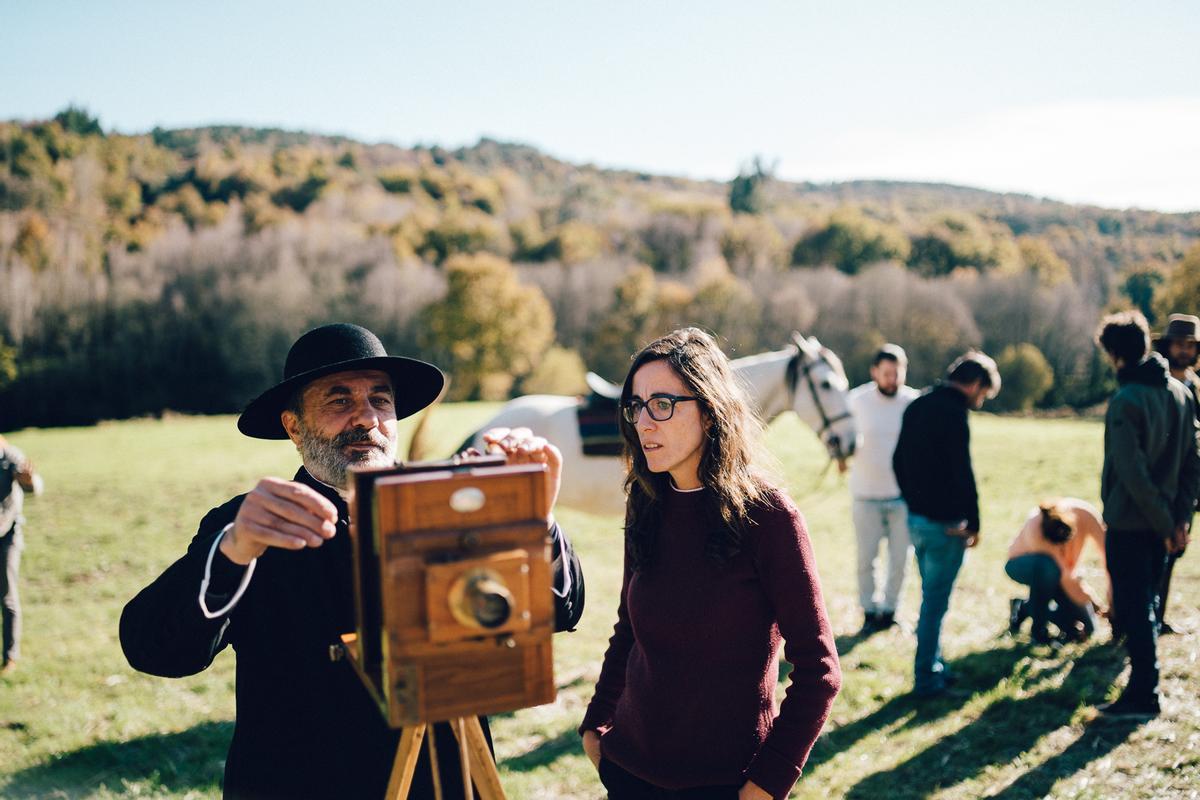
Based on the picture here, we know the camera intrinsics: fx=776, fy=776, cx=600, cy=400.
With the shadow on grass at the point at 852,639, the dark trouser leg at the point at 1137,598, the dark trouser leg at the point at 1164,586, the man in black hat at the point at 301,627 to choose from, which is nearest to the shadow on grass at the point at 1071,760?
the dark trouser leg at the point at 1137,598

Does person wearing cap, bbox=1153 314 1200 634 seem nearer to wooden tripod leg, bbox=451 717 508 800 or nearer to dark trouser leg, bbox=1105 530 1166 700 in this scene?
dark trouser leg, bbox=1105 530 1166 700

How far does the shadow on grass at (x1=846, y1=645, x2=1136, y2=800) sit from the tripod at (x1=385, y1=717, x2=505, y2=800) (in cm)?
308

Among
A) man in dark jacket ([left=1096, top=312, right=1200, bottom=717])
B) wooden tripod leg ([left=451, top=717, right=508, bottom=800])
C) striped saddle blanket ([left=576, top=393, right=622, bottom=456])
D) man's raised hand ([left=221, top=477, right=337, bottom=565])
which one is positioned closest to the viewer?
man's raised hand ([left=221, top=477, right=337, bottom=565])

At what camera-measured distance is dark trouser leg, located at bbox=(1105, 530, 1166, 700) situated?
4.23 meters

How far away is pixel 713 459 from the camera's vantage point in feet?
7.11

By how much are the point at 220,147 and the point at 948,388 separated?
102507mm

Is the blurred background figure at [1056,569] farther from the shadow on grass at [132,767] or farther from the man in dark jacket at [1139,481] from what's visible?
the shadow on grass at [132,767]

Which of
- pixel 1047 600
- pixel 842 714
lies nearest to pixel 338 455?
pixel 842 714

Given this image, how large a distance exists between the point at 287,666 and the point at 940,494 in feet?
13.6

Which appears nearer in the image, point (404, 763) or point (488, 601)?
point (488, 601)

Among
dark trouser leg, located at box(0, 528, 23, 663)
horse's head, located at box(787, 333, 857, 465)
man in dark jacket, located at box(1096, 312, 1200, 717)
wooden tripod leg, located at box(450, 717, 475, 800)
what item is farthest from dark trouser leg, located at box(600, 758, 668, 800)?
dark trouser leg, located at box(0, 528, 23, 663)

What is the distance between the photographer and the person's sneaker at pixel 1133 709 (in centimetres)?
428

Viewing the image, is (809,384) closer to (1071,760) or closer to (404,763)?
(1071,760)

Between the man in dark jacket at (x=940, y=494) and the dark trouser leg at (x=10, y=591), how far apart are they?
6.54 meters
